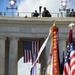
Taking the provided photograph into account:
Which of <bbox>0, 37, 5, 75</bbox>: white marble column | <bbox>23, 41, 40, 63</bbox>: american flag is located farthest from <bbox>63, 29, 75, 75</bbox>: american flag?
<bbox>0, 37, 5, 75</bbox>: white marble column

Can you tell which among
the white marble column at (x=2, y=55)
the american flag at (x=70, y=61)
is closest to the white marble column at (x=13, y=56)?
the white marble column at (x=2, y=55)

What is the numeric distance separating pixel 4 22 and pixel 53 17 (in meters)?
8.66

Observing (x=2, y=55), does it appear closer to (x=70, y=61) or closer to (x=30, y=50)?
(x=30, y=50)

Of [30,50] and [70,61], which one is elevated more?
[70,61]

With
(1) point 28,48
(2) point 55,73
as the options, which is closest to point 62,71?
(2) point 55,73

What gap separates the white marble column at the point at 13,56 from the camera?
294ft

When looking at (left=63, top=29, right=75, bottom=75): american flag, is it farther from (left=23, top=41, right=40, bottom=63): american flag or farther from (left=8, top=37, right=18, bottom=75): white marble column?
(left=8, top=37, right=18, bottom=75): white marble column

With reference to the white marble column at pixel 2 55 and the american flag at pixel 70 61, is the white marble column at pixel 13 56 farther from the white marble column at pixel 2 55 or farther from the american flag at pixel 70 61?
the american flag at pixel 70 61

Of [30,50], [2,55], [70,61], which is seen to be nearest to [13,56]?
[2,55]

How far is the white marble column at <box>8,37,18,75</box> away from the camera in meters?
89.7

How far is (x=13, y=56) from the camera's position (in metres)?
90.1

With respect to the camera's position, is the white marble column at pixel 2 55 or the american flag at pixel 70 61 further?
the white marble column at pixel 2 55

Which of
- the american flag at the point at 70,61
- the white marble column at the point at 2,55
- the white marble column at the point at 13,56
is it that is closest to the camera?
the american flag at the point at 70,61

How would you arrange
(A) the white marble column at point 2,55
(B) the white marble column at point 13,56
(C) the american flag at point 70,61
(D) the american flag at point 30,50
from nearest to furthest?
(C) the american flag at point 70,61 < (D) the american flag at point 30,50 < (A) the white marble column at point 2,55 < (B) the white marble column at point 13,56
